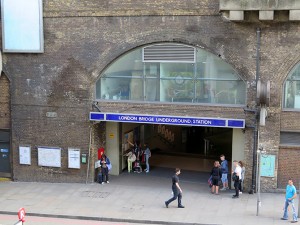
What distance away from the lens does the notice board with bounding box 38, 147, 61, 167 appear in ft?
68.2

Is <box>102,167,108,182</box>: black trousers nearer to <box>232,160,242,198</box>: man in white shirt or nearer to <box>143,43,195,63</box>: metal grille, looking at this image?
<box>143,43,195,63</box>: metal grille

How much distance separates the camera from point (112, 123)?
71.2ft

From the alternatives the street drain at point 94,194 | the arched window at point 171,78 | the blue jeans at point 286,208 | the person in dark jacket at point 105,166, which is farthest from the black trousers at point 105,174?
the blue jeans at point 286,208

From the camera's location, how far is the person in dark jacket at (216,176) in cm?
1865

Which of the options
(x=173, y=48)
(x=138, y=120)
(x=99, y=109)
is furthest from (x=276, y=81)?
(x=99, y=109)

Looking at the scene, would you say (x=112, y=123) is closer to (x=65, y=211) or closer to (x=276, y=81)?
(x=65, y=211)

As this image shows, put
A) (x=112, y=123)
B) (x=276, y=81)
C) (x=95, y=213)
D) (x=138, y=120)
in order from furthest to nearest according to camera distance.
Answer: (x=112, y=123) → (x=138, y=120) → (x=276, y=81) → (x=95, y=213)

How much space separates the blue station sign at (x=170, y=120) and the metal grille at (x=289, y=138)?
1620mm

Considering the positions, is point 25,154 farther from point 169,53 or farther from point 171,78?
point 169,53

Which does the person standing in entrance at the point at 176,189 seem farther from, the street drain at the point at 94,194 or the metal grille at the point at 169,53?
the metal grille at the point at 169,53

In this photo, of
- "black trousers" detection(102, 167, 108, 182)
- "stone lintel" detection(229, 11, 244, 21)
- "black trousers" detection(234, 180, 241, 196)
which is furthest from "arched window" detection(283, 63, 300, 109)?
"black trousers" detection(102, 167, 108, 182)

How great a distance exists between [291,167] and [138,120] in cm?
613

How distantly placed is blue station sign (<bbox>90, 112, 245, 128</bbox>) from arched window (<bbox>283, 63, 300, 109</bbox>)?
73.3 inches

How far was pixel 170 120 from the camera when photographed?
19.2m
